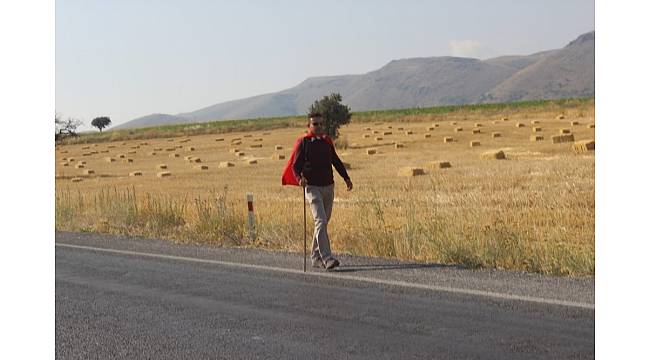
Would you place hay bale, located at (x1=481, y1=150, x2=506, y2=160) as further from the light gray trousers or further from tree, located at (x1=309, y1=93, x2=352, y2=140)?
the light gray trousers

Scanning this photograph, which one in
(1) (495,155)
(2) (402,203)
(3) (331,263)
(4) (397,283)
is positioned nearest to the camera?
(4) (397,283)

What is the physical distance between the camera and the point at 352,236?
40.9ft

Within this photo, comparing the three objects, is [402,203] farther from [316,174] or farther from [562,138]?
[562,138]

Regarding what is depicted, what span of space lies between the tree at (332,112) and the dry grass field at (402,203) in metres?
5.43

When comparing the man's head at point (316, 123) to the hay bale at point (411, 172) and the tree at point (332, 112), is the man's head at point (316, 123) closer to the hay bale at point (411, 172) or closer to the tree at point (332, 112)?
the hay bale at point (411, 172)

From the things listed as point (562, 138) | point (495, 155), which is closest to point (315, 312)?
point (495, 155)

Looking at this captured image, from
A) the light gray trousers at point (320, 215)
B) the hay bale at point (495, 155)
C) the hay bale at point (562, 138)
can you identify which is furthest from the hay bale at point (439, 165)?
the light gray trousers at point (320, 215)

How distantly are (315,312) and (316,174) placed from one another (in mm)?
2820

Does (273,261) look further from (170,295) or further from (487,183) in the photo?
(487,183)

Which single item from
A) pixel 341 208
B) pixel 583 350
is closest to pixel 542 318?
pixel 583 350

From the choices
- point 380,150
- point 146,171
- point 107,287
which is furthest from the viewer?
point 380,150

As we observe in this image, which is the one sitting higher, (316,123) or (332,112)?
(332,112)

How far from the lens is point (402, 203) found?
58.0 feet

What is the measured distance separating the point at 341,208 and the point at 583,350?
36.0ft
